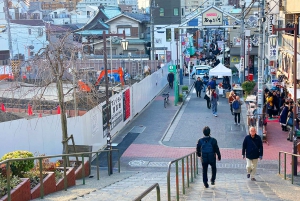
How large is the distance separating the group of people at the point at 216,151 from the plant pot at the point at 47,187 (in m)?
3.11

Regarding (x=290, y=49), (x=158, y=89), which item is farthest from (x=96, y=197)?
(x=158, y=89)

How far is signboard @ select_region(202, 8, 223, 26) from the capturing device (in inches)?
1395

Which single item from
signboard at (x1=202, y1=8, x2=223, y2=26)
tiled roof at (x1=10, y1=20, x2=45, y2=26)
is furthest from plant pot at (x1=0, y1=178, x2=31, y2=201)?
tiled roof at (x1=10, y1=20, x2=45, y2=26)

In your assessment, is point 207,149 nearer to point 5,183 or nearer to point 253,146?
point 253,146

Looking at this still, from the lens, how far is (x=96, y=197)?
909 centimetres

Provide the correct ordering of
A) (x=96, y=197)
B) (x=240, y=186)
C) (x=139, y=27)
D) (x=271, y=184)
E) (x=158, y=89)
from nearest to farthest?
(x=96, y=197) < (x=240, y=186) < (x=271, y=184) < (x=158, y=89) < (x=139, y=27)

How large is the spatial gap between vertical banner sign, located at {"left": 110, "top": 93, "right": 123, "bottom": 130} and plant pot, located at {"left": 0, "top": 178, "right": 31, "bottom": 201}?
10824 mm

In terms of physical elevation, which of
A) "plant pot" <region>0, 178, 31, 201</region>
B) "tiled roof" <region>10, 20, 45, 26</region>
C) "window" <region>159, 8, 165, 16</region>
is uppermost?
"window" <region>159, 8, 165, 16</region>

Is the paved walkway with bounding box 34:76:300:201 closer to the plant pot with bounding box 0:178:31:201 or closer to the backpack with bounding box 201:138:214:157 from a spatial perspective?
the plant pot with bounding box 0:178:31:201

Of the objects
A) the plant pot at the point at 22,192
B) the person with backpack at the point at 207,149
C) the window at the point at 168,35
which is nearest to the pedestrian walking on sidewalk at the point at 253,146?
the person with backpack at the point at 207,149

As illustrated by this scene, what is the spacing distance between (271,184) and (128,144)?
26.2 feet

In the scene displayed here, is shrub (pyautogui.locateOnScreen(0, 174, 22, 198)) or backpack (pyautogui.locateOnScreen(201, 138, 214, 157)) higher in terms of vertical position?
backpack (pyautogui.locateOnScreen(201, 138, 214, 157))

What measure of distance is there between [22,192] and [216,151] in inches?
161

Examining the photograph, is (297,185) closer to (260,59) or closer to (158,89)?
(260,59)
